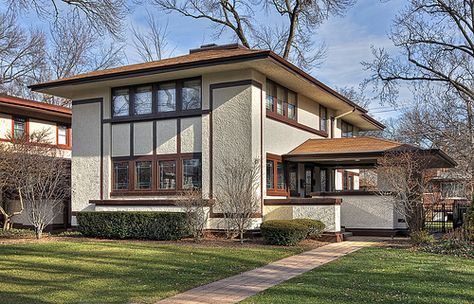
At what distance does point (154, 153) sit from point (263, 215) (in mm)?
4501

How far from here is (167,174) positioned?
57.9ft

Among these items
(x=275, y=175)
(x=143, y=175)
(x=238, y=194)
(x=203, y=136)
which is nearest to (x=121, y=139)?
(x=143, y=175)

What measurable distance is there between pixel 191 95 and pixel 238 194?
4.03 metres

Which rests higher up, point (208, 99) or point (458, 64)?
point (458, 64)

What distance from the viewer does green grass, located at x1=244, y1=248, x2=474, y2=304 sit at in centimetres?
739

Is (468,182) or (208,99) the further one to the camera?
(468,182)

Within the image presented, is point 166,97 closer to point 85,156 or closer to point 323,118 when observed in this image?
Result: point 85,156

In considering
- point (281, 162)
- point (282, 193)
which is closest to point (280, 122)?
point (281, 162)

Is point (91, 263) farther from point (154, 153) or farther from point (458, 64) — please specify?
point (458, 64)

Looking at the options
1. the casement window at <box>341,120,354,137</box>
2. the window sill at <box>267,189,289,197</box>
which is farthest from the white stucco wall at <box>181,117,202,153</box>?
the casement window at <box>341,120,354,137</box>

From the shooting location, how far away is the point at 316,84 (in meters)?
18.3

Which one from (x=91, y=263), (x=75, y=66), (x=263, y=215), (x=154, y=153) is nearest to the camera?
(x=91, y=263)

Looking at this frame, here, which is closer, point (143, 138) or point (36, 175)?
point (36, 175)

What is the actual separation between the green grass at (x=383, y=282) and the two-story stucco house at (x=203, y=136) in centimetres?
466
